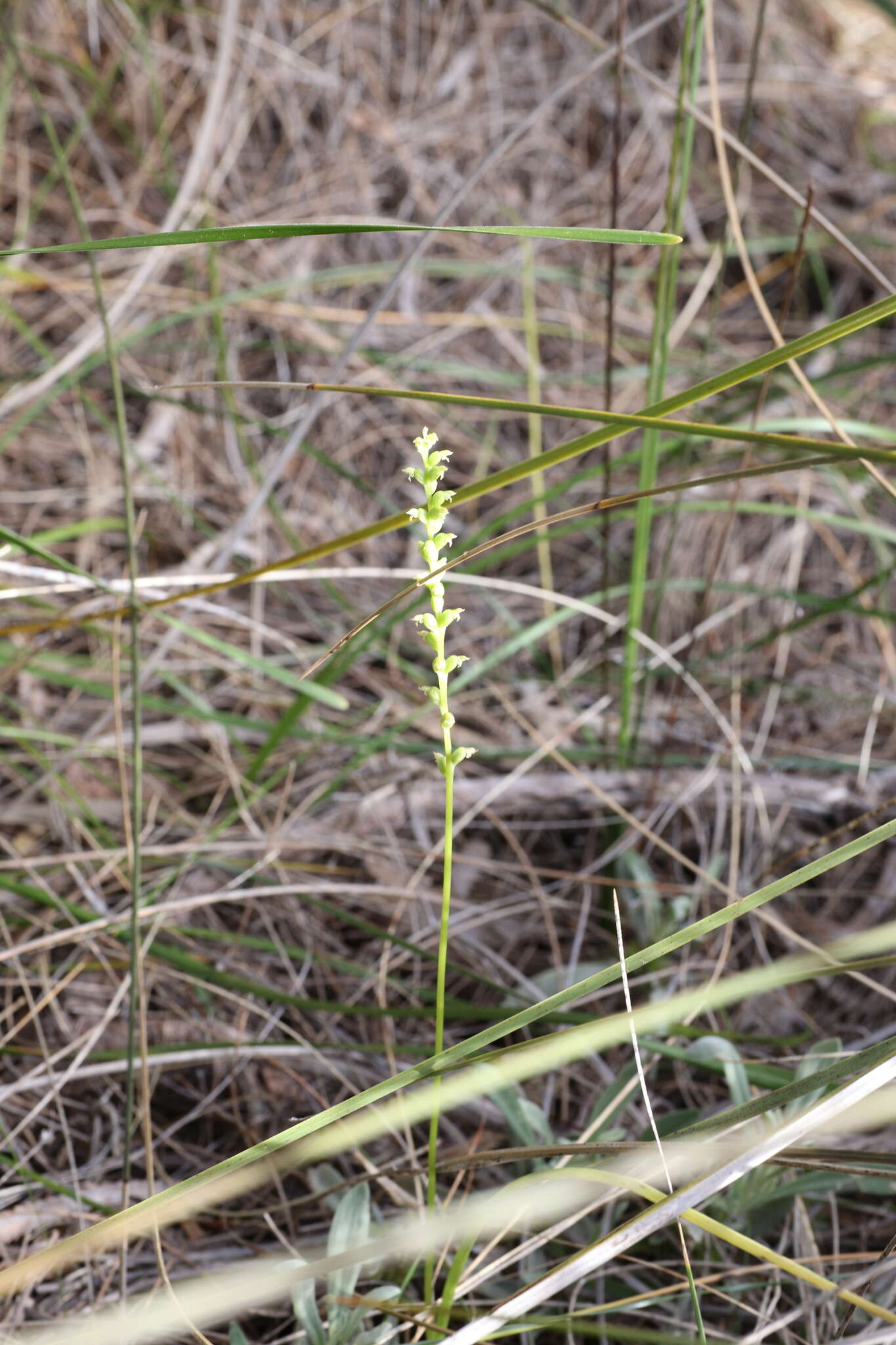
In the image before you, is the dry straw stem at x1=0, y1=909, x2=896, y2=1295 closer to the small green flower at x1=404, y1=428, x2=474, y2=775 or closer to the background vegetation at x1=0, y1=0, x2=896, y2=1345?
the background vegetation at x1=0, y1=0, x2=896, y2=1345

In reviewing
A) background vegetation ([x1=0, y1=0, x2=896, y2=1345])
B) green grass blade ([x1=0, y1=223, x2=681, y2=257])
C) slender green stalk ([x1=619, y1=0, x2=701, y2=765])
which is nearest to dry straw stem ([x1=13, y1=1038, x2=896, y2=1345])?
background vegetation ([x1=0, y1=0, x2=896, y2=1345])

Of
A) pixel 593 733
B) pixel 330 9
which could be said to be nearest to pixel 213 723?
pixel 593 733

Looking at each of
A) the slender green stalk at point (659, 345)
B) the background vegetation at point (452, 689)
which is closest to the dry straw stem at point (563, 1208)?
the background vegetation at point (452, 689)

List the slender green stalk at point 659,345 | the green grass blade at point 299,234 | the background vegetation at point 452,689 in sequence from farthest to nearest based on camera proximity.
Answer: the slender green stalk at point 659,345, the background vegetation at point 452,689, the green grass blade at point 299,234

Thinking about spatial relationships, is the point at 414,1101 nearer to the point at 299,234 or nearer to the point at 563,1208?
the point at 563,1208

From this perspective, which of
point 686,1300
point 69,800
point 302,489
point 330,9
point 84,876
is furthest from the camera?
point 330,9

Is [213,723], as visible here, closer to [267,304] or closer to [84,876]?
[84,876]

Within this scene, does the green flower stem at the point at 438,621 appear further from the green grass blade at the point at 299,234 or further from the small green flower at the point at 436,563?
the green grass blade at the point at 299,234

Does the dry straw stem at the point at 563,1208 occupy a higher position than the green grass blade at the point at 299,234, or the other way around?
the green grass blade at the point at 299,234

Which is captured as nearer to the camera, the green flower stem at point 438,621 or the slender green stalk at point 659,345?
the green flower stem at point 438,621
